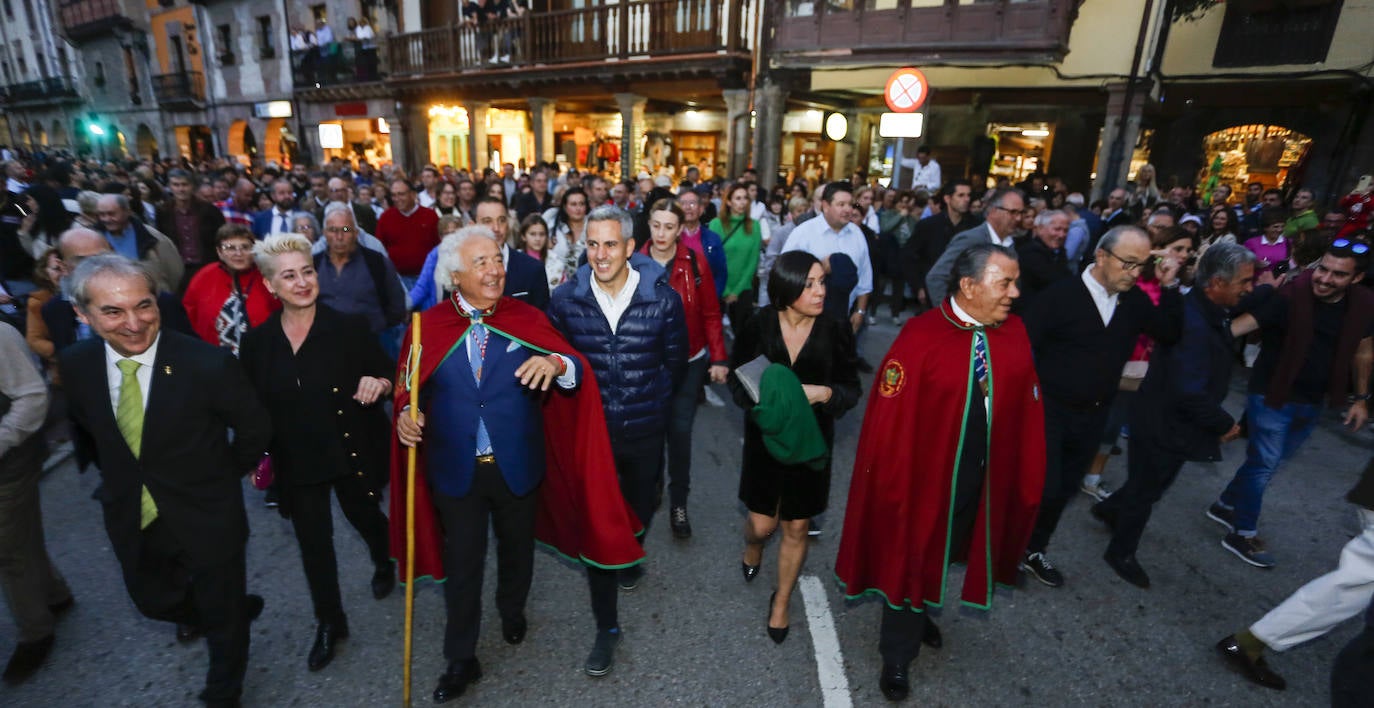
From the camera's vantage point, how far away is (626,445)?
3.58 m

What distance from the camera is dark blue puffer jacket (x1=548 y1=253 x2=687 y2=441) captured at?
3.47m

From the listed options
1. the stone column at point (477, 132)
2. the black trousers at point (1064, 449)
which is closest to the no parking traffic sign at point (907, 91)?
the black trousers at point (1064, 449)

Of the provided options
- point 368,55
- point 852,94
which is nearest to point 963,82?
point 852,94

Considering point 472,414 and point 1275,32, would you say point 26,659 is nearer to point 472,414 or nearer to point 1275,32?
point 472,414

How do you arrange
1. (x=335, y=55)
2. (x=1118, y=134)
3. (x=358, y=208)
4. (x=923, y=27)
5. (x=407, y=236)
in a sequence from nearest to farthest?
1. (x=407, y=236)
2. (x=358, y=208)
3. (x=923, y=27)
4. (x=1118, y=134)
5. (x=335, y=55)

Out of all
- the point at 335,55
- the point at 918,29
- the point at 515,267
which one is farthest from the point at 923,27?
the point at 335,55

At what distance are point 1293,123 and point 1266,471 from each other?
47.8 feet

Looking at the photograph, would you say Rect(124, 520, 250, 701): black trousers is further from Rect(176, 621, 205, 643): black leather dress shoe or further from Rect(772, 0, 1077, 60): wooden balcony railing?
Rect(772, 0, 1077, 60): wooden balcony railing

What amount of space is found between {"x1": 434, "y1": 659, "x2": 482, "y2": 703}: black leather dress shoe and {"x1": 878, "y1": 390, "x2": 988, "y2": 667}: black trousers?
200 centimetres

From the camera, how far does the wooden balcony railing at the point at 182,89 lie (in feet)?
98.8

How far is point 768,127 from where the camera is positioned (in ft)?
54.0

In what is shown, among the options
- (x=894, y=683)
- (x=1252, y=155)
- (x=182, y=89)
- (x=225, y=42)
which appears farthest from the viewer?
(x=182, y=89)

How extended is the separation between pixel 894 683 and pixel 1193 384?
258 centimetres

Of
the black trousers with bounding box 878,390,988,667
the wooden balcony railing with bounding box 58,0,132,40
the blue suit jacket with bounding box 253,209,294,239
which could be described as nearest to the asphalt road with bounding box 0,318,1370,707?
the black trousers with bounding box 878,390,988,667
